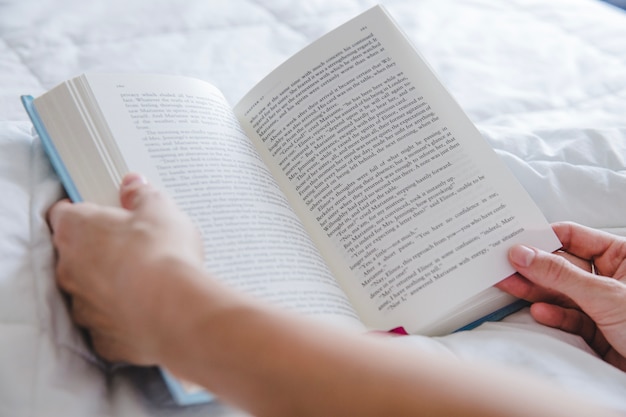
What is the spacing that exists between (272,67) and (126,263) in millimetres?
659

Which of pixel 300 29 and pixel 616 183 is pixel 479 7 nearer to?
pixel 300 29

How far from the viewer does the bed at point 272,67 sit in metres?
0.60

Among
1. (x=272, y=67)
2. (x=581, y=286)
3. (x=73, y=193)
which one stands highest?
(x=272, y=67)

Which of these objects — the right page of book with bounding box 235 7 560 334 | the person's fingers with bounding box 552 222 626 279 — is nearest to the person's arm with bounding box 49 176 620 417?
the right page of book with bounding box 235 7 560 334

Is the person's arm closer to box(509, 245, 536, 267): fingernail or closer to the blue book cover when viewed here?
the blue book cover

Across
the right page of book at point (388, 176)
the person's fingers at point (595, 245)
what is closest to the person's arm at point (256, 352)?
the right page of book at point (388, 176)

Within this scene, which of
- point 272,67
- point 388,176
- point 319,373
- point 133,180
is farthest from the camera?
point 272,67

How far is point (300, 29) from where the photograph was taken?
48.6 inches

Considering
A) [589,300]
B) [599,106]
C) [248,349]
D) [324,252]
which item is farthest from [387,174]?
[599,106]

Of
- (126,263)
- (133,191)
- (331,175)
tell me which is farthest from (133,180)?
(331,175)

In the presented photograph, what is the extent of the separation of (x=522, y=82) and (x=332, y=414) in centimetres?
85

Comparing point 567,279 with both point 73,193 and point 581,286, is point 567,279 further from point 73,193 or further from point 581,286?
point 73,193

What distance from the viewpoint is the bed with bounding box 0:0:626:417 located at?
1.98 feet

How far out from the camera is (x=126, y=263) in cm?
53
